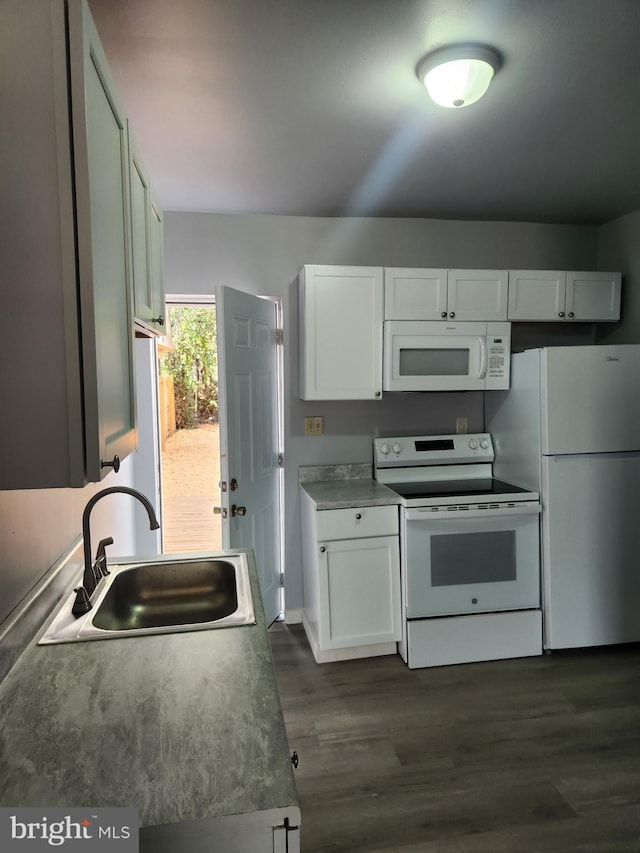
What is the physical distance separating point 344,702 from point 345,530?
79cm

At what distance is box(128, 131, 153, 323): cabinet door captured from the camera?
4.36 feet

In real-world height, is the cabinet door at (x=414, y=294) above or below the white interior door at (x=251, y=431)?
above

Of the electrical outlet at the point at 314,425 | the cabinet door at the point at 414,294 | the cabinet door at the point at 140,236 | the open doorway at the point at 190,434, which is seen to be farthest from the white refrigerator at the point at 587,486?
the open doorway at the point at 190,434

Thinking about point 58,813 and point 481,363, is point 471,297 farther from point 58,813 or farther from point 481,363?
point 58,813

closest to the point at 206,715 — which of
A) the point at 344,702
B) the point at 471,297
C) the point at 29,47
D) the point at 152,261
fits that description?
the point at 29,47

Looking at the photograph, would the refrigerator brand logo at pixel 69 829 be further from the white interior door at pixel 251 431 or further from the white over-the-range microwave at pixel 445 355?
the white over-the-range microwave at pixel 445 355

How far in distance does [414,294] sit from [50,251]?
2.30 metres

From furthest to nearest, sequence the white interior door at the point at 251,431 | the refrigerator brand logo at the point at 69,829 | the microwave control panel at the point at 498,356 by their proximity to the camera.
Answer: the microwave control panel at the point at 498,356
the white interior door at the point at 251,431
the refrigerator brand logo at the point at 69,829

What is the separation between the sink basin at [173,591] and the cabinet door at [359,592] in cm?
99

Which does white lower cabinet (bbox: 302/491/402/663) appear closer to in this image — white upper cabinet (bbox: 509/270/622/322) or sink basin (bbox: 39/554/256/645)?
sink basin (bbox: 39/554/256/645)

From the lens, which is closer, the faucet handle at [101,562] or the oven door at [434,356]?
the faucet handle at [101,562]

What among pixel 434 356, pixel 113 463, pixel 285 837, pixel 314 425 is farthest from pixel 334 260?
pixel 285 837

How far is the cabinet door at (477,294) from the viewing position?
2920 mm

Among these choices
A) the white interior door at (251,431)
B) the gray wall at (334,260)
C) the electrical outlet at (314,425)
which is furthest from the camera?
the electrical outlet at (314,425)
